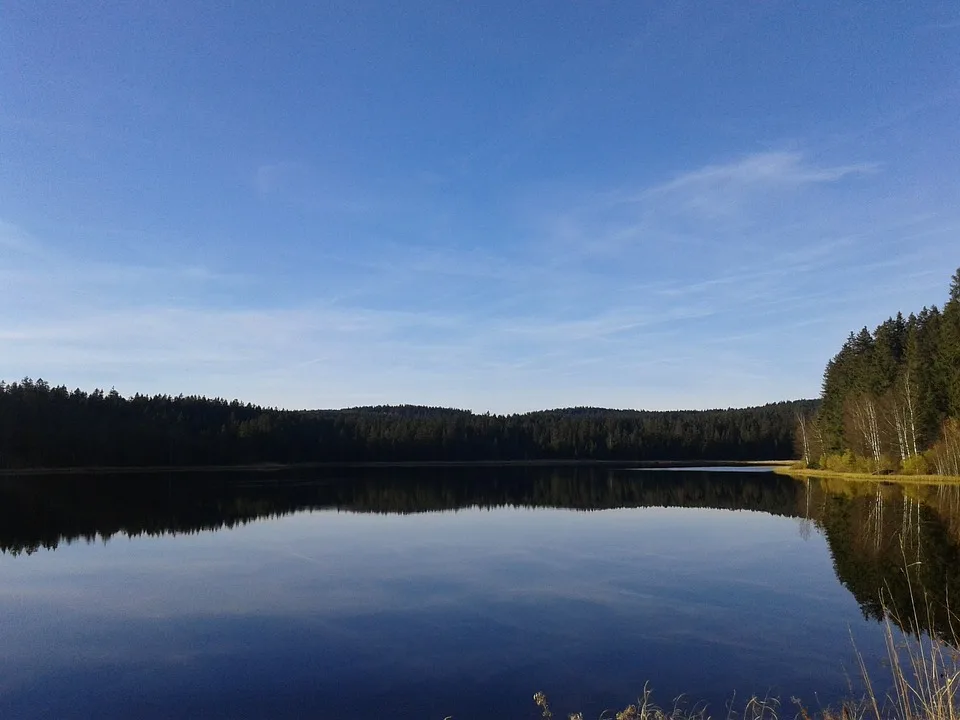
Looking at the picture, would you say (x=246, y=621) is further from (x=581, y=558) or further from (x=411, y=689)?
(x=581, y=558)

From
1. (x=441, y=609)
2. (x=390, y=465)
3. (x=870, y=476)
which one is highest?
(x=870, y=476)

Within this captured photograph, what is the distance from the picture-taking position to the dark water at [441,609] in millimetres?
11828

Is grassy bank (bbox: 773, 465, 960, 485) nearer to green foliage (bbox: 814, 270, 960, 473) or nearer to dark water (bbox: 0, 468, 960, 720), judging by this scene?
green foliage (bbox: 814, 270, 960, 473)

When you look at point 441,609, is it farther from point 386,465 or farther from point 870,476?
point 386,465

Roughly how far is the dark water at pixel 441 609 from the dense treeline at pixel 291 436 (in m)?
64.7

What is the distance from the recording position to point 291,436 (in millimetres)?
125500

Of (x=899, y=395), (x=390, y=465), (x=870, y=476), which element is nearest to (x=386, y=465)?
(x=390, y=465)

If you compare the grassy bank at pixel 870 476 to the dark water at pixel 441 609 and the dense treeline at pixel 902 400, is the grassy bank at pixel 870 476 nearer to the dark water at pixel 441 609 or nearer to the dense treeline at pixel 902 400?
the dense treeline at pixel 902 400

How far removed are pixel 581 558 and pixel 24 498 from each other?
46675 mm

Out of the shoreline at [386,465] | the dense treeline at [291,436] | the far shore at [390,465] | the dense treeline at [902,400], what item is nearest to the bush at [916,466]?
the dense treeline at [902,400]

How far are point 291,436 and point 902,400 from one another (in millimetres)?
96435

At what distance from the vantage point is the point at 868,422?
205 ft

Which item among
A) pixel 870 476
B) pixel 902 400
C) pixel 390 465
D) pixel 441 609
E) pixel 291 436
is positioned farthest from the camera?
pixel 390 465

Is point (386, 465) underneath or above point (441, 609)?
above
